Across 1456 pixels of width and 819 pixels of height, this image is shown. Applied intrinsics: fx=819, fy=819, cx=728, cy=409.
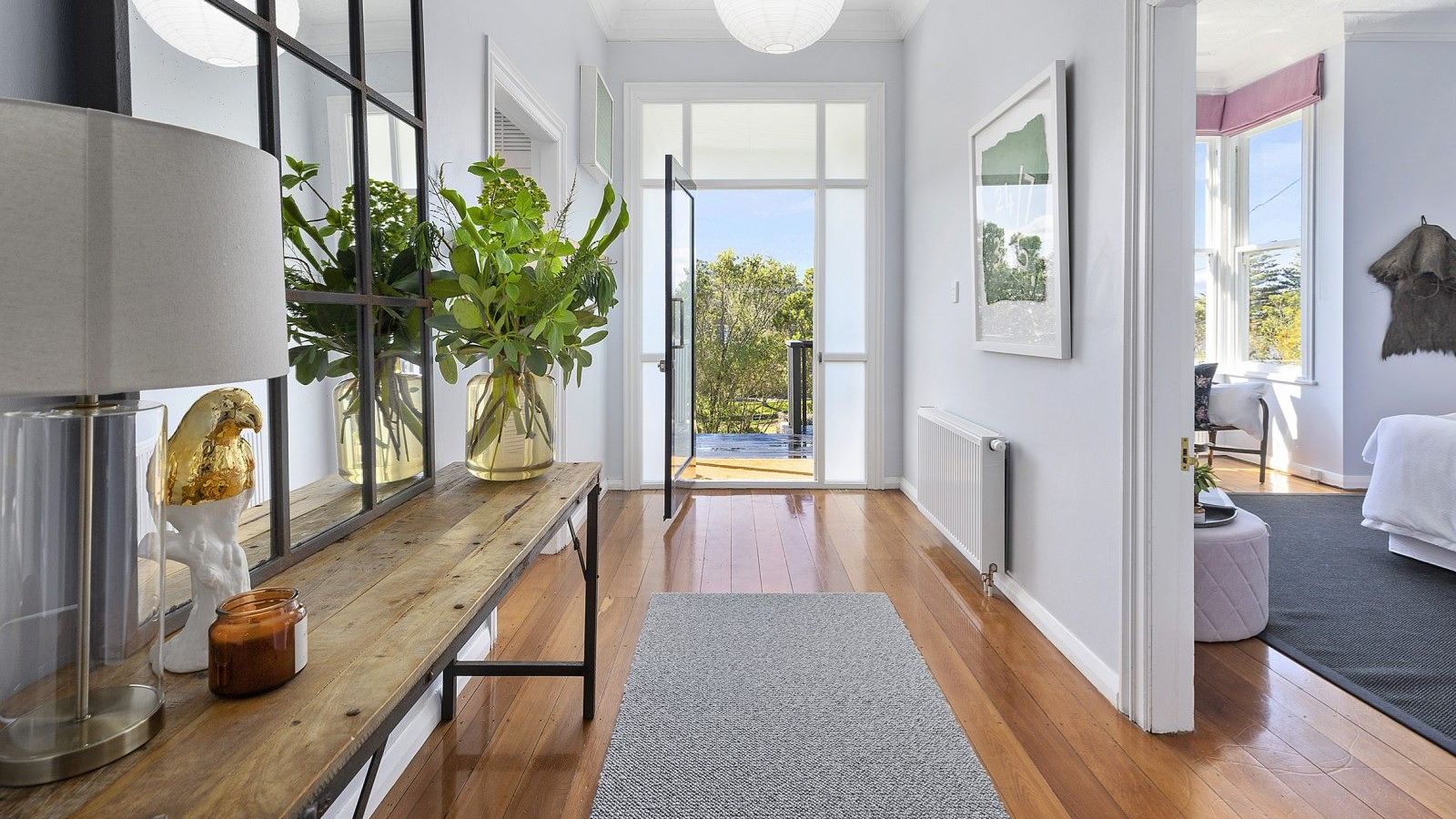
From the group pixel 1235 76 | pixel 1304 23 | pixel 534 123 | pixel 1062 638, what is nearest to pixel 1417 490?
pixel 1062 638

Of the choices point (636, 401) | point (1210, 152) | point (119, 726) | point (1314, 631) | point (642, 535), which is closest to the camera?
point (119, 726)

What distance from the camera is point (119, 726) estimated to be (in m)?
0.74

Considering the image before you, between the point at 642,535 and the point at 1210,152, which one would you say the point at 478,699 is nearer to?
the point at 642,535

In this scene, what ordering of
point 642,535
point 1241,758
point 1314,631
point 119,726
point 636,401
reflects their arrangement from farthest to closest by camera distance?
point 636,401 → point 642,535 → point 1314,631 → point 1241,758 → point 119,726

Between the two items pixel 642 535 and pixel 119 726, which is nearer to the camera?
pixel 119 726

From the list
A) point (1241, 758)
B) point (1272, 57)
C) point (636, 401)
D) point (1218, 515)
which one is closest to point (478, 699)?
point (1241, 758)

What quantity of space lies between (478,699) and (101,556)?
1743 mm

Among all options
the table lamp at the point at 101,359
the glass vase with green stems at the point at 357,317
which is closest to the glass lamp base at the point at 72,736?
the table lamp at the point at 101,359

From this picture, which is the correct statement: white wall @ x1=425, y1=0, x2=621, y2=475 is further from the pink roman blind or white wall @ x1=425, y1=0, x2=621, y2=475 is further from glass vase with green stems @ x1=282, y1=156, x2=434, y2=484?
the pink roman blind

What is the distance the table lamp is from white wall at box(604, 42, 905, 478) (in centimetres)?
455

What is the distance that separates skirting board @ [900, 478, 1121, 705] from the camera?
2.36 meters

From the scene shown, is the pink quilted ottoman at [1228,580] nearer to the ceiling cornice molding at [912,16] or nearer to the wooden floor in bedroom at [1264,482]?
the wooden floor in bedroom at [1264,482]

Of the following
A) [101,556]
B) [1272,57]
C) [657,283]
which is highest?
[1272,57]

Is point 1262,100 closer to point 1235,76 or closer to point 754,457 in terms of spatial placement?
point 1235,76
